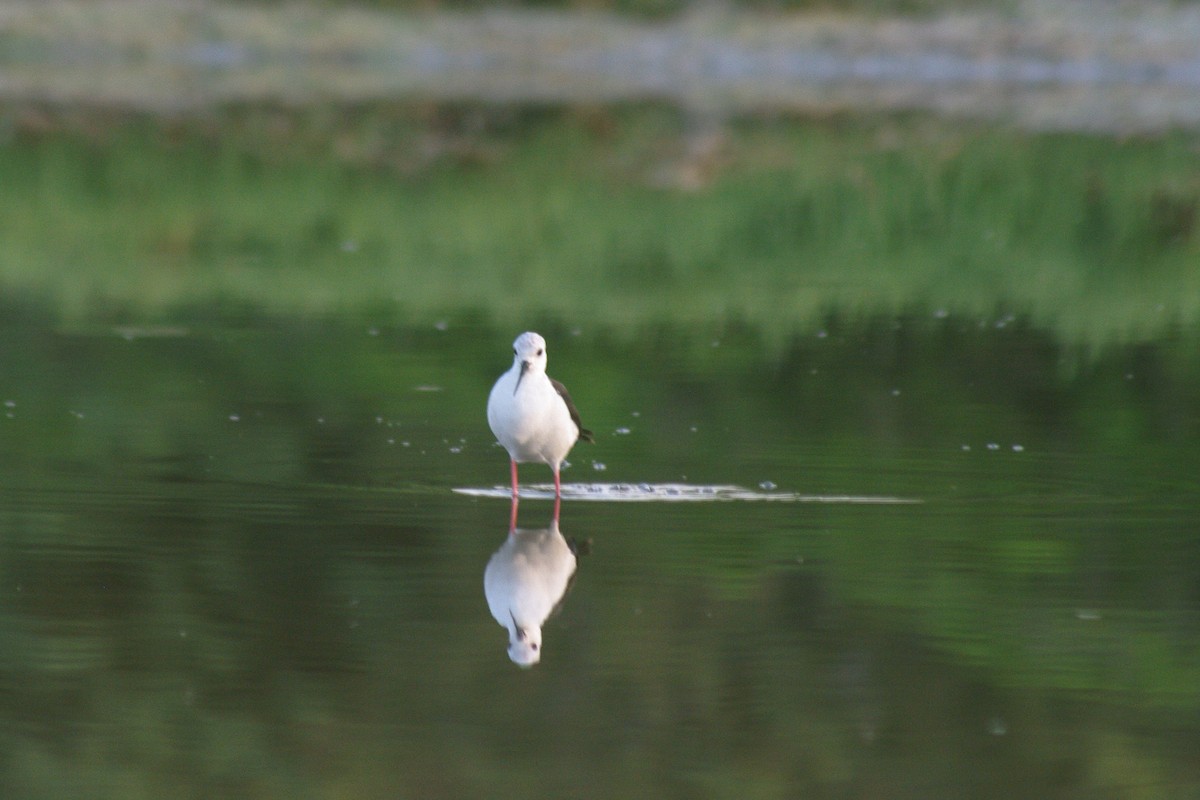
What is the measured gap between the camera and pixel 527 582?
31.6 ft

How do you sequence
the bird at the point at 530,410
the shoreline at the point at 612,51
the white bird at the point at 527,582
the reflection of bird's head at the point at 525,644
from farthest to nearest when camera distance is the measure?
the shoreline at the point at 612,51
the bird at the point at 530,410
the white bird at the point at 527,582
the reflection of bird's head at the point at 525,644

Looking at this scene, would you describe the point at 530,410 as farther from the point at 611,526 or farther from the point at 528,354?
the point at 611,526

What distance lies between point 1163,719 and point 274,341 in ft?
34.1

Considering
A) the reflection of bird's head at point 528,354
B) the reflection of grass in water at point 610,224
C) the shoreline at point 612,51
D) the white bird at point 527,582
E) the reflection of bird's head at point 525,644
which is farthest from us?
the shoreline at point 612,51

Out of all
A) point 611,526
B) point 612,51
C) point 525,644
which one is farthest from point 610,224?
point 612,51

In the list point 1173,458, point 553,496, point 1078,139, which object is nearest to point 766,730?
point 553,496

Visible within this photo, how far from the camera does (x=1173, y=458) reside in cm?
1304

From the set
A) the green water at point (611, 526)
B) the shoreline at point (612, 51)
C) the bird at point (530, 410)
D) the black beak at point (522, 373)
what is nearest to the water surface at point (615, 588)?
the green water at point (611, 526)

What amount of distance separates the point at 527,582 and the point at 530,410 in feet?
5.53

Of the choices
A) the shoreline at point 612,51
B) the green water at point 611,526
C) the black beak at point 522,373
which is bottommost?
the shoreline at point 612,51

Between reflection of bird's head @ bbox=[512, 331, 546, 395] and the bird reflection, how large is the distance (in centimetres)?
68

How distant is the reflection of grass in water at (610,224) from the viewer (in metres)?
20.6

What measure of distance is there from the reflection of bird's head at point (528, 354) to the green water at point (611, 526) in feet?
2.13

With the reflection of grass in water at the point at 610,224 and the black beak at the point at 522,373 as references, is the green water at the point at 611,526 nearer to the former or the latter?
the reflection of grass in water at the point at 610,224
